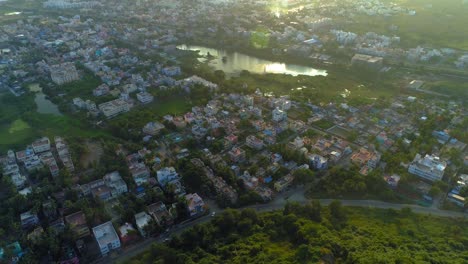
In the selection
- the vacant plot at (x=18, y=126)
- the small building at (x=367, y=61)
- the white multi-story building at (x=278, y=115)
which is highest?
the small building at (x=367, y=61)

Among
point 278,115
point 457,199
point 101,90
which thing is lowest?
point 457,199

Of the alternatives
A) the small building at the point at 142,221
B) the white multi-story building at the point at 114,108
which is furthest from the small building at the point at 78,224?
the white multi-story building at the point at 114,108

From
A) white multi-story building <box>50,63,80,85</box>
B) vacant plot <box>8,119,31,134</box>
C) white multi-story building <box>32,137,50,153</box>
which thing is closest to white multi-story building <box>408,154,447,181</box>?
white multi-story building <box>32,137,50,153</box>

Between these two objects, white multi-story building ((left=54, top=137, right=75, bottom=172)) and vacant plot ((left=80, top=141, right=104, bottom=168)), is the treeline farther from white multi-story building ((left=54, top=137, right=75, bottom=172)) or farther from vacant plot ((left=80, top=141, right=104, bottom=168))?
vacant plot ((left=80, top=141, right=104, bottom=168))

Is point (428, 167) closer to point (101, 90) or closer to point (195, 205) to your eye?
point (195, 205)

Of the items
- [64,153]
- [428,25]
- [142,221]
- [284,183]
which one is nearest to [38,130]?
[64,153]

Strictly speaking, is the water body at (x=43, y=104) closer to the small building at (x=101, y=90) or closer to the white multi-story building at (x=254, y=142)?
the small building at (x=101, y=90)

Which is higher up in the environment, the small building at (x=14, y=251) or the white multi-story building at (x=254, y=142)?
the white multi-story building at (x=254, y=142)
